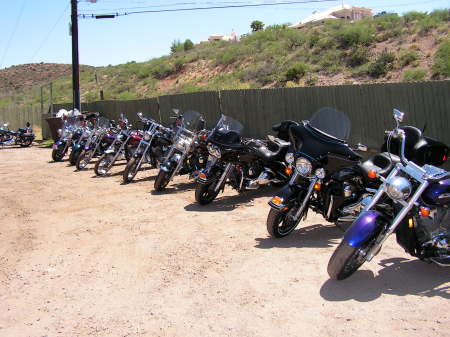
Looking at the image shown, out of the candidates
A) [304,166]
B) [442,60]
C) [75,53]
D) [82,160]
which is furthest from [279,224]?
[75,53]

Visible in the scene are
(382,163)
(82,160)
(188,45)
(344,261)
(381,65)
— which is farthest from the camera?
(188,45)

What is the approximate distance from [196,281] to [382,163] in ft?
7.40

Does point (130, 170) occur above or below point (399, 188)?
below

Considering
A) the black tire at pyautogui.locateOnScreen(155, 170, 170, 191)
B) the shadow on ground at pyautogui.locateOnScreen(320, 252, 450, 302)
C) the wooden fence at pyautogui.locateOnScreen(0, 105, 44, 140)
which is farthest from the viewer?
the wooden fence at pyautogui.locateOnScreen(0, 105, 44, 140)

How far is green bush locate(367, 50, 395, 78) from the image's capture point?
74.3ft

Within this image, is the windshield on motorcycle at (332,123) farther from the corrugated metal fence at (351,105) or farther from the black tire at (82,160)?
the black tire at (82,160)

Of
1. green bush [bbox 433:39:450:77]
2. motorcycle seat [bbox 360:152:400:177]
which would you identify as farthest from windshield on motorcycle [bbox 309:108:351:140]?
green bush [bbox 433:39:450:77]

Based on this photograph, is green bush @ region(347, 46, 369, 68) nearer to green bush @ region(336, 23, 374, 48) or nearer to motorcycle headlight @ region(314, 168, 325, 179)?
green bush @ region(336, 23, 374, 48)

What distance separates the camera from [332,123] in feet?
21.5

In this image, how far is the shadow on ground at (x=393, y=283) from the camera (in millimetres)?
4801

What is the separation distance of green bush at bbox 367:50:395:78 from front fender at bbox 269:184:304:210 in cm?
1760

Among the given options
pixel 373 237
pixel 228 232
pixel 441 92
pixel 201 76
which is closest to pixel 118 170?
pixel 228 232

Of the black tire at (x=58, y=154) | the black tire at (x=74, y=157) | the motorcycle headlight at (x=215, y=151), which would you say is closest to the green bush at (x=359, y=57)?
the black tire at (x=58, y=154)

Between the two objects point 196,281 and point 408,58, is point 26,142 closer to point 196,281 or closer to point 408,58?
point 408,58
